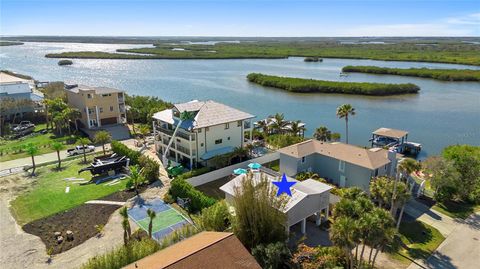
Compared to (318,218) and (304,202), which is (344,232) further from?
(318,218)

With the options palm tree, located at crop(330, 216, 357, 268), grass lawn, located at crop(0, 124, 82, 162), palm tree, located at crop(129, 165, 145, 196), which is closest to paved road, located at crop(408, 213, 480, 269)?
palm tree, located at crop(330, 216, 357, 268)

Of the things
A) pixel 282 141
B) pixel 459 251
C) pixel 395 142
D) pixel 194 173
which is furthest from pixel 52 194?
pixel 395 142

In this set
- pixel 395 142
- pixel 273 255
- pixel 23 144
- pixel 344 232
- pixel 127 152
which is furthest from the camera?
pixel 395 142

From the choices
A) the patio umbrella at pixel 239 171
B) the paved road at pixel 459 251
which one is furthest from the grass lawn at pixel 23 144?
the paved road at pixel 459 251

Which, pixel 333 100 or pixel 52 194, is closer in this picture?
pixel 52 194

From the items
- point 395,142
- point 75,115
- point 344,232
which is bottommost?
point 395,142

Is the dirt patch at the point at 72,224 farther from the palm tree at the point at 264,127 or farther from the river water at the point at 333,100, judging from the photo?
the river water at the point at 333,100
